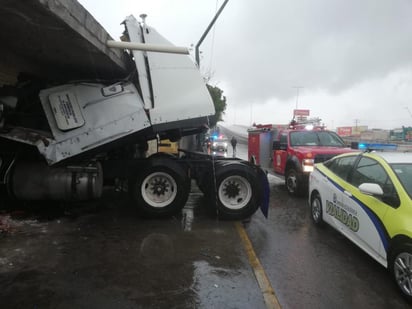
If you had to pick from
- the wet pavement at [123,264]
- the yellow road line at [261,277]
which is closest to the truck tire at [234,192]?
the wet pavement at [123,264]

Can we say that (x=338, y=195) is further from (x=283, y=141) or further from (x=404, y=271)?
(x=283, y=141)

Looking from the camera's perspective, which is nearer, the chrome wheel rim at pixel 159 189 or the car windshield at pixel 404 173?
the car windshield at pixel 404 173

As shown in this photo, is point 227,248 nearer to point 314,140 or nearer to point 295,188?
point 295,188

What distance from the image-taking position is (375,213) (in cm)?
423

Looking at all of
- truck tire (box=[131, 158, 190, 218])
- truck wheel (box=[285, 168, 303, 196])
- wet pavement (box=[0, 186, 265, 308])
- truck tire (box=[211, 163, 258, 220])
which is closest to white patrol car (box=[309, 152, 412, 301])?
truck tire (box=[211, 163, 258, 220])

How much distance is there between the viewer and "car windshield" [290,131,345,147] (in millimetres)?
10320

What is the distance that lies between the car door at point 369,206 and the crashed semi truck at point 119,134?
2.00 meters

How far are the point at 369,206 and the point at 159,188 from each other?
372cm

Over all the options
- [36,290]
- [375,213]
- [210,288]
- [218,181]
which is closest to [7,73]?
[218,181]

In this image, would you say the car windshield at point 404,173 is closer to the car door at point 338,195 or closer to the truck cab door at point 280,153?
the car door at point 338,195

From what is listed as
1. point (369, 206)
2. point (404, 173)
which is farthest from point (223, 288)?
point (404, 173)

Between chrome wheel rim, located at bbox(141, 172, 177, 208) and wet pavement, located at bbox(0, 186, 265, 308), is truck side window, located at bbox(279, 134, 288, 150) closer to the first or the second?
wet pavement, located at bbox(0, 186, 265, 308)

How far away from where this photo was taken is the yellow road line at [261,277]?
3582 mm

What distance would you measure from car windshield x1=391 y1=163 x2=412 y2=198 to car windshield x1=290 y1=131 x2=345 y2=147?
5.77m
